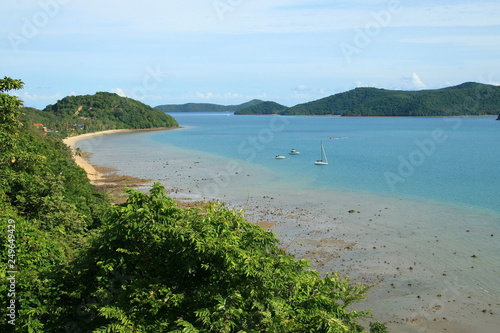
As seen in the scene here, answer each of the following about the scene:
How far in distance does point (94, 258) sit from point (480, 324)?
13.2 meters

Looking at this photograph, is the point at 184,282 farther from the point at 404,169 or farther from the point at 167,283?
the point at 404,169

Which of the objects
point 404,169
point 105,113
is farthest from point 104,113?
point 404,169

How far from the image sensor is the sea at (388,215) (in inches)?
657

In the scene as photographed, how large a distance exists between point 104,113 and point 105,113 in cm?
42

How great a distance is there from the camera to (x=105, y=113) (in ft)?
450

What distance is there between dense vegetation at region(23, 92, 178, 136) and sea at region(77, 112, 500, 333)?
71.2m

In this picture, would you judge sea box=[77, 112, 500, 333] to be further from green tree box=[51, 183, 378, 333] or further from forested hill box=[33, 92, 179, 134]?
forested hill box=[33, 92, 179, 134]

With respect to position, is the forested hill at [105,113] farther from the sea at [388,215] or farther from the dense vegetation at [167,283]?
the dense vegetation at [167,283]

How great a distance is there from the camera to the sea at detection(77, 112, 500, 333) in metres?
16.7

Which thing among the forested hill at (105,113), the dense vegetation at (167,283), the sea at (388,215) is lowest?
the sea at (388,215)

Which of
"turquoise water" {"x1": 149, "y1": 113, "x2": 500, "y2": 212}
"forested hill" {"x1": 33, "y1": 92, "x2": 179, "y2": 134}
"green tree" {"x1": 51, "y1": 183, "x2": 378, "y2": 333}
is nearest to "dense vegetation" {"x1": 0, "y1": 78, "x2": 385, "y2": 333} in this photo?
"green tree" {"x1": 51, "y1": 183, "x2": 378, "y2": 333}

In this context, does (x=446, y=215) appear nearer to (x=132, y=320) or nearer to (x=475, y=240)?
(x=475, y=240)

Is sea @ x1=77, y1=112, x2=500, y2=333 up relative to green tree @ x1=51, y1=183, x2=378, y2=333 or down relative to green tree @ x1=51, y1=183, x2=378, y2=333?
down

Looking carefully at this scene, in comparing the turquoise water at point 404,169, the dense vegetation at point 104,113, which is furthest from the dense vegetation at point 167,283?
the dense vegetation at point 104,113
